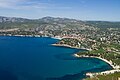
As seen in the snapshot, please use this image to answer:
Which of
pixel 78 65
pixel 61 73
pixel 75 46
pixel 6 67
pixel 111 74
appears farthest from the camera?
pixel 75 46

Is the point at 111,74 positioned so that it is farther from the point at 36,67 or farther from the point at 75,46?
the point at 75,46

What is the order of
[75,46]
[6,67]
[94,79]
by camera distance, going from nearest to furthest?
[94,79] → [6,67] → [75,46]

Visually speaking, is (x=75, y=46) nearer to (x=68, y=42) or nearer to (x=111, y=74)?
(x=68, y=42)

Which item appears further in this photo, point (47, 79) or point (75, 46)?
point (75, 46)

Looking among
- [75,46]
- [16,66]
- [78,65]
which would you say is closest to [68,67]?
[78,65]

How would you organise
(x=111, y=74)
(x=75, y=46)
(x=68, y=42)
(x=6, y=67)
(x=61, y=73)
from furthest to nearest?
(x=68, y=42) → (x=75, y=46) → (x=6, y=67) → (x=61, y=73) → (x=111, y=74)

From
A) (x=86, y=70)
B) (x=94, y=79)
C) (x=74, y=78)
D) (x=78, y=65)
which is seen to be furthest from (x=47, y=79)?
(x=78, y=65)

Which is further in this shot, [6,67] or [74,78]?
[6,67]

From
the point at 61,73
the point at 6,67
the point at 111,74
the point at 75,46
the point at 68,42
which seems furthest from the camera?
the point at 68,42
